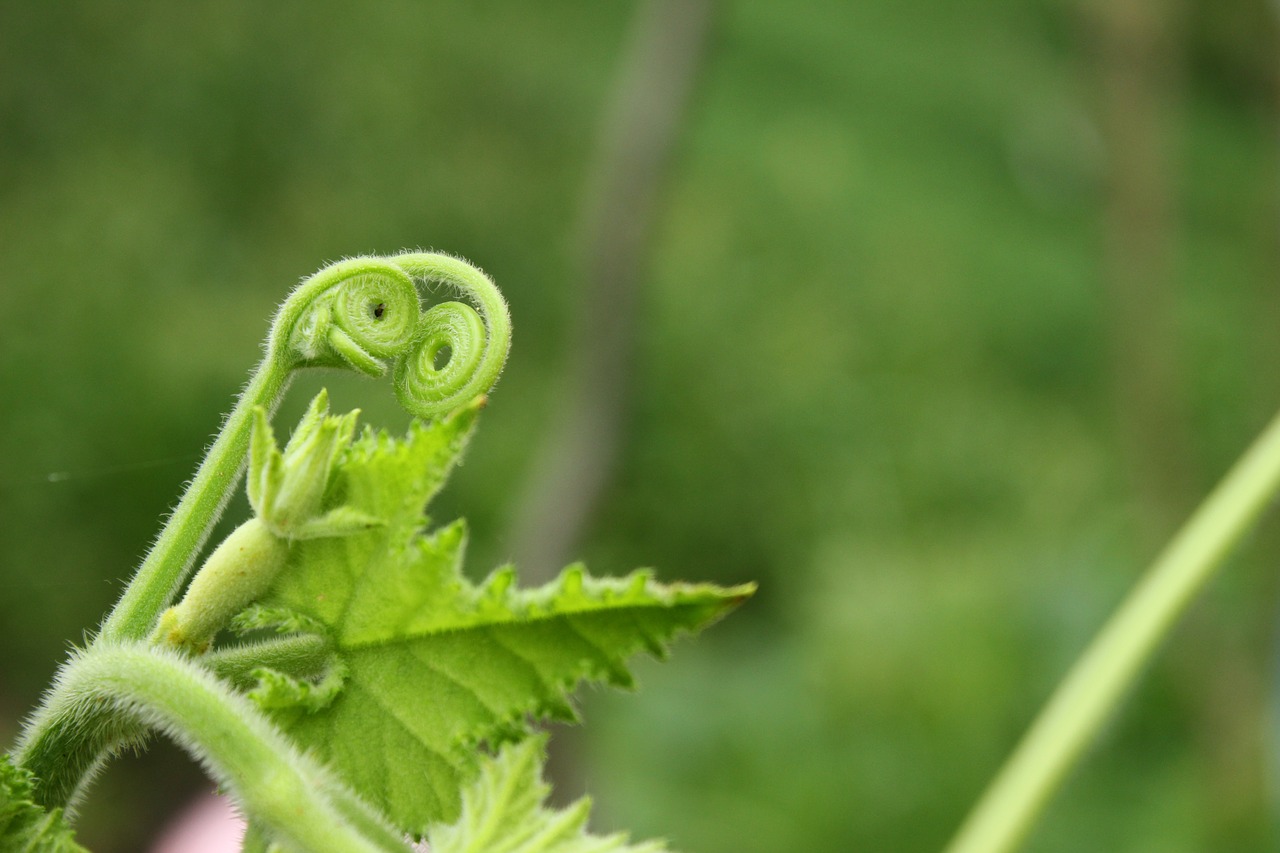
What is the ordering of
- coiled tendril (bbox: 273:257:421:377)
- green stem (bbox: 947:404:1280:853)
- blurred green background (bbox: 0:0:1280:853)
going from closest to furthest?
coiled tendril (bbox: 273:257:421:377) → green stem (bbox: 947:404:1280:853) → blurred green background (bbox: 0:0:1280:853)

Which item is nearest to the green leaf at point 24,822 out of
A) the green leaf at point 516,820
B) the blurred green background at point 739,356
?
the green leaf at point 516,820

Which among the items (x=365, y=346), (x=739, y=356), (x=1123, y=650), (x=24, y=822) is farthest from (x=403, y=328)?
(x=739, y=356)

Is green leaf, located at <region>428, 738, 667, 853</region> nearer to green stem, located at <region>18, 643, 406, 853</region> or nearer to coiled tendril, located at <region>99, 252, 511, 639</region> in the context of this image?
green stem, located at <region>18, 643, 406, 853</region>

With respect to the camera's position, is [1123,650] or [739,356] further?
[739,356]

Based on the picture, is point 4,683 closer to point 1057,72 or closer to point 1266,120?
point 1057,72

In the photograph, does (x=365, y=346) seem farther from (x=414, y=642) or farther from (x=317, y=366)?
(x=414, y=642)

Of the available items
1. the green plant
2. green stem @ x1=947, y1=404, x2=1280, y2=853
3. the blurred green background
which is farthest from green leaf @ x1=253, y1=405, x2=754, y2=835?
the blurred green background

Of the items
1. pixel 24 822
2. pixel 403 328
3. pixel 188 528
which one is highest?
pixel 403 328

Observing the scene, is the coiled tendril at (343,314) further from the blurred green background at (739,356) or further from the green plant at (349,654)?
the blurred green background at (739,356)
